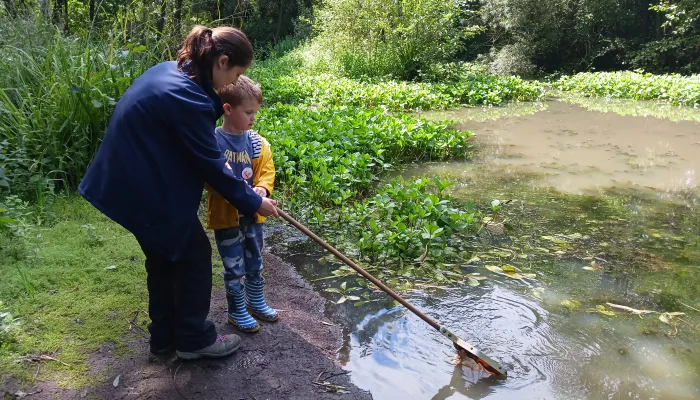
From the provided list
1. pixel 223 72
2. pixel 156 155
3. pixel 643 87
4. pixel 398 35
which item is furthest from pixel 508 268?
pixel 398 35

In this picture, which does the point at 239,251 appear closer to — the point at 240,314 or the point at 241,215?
the point at 241,215

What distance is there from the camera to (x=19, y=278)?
3.13 meters

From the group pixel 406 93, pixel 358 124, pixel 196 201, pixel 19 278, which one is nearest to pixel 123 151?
pixel 196 201

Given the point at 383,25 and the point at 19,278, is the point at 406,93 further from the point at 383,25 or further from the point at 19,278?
the point at 19,278

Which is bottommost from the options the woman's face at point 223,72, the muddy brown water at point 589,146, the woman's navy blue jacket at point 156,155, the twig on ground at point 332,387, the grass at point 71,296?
the muddy brown water at point 589,146

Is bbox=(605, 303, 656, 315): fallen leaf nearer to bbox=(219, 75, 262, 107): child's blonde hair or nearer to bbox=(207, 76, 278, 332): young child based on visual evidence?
bbox=(207, 76, 278, 332): young child

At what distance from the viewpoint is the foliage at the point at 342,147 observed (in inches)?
211

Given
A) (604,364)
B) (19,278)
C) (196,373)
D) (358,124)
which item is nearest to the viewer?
(196,373)

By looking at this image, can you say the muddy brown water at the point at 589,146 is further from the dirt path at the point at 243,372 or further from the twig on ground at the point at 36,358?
the twig on ground at the point at 36,358

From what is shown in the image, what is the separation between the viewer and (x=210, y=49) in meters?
2.16

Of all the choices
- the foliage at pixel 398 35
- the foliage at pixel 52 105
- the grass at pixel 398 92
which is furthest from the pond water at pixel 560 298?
the foliage at pixel 398 35

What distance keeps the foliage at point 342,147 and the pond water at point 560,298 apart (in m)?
0.43

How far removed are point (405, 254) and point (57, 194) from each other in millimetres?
2954

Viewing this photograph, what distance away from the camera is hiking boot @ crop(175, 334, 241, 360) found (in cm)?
254
